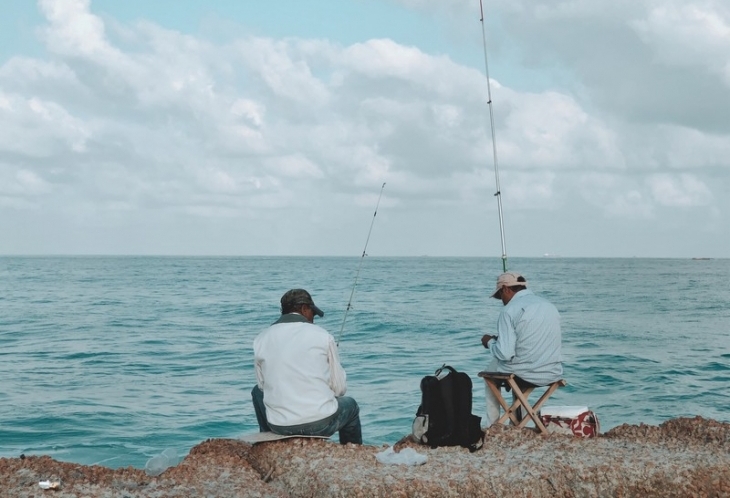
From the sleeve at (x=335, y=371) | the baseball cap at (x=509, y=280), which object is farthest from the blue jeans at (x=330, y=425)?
the baseball cap at (x=509, y=280)

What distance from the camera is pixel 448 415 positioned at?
5.92 metres

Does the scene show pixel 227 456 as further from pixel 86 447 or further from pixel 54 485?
pixel 86 447

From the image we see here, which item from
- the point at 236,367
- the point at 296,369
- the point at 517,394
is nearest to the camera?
the point at 296,369

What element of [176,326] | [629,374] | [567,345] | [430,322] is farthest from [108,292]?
[629,374]

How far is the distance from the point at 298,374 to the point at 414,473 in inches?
44.0

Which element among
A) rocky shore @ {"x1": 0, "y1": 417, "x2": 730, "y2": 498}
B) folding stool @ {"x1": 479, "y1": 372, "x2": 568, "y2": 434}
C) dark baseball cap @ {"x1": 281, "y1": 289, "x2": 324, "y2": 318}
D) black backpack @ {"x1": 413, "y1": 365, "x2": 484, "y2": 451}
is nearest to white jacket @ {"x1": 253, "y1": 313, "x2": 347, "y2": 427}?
dark baseball cap @ {"x1": 281, "y1": 289, "x2": 324, "y2": 318}

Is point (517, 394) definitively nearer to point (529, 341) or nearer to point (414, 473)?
point (529, 341)

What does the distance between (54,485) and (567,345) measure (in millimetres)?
13853

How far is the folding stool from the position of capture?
6.35 m

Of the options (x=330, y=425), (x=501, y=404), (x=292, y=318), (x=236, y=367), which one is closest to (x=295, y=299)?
(x=292, y=318)

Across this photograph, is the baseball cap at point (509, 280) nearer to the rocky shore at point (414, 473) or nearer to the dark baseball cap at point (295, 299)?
the rocky shore at point (414, 473)

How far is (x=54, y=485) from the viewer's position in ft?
16.1

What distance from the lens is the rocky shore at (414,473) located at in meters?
4.93

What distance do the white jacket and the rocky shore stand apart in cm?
26
